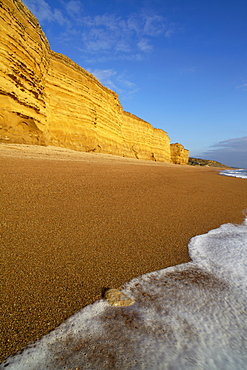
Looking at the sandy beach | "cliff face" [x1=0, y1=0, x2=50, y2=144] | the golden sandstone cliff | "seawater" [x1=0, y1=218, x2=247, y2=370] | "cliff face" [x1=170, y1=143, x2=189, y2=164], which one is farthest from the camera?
"cliff face" [x1=170, y1=143, x2=189, y2=164]

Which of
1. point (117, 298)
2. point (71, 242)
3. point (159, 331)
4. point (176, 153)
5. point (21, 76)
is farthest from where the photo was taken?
point (176, 153)

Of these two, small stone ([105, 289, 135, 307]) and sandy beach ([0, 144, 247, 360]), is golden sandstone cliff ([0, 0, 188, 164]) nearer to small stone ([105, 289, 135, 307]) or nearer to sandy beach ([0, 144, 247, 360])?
sandy beach ([0, 144, 247, 360])

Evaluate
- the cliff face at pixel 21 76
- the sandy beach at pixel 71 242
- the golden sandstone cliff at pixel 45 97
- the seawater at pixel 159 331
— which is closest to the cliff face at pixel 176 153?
the golden sandstone cliff at pixel 45 97

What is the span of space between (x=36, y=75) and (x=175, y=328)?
503 inches

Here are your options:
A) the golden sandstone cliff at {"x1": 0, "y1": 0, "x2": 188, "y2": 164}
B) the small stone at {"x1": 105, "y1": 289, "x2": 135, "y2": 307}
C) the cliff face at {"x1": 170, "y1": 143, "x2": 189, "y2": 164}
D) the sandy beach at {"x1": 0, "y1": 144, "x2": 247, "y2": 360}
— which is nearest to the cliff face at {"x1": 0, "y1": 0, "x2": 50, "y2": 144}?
the golden sandstone cliff at {"x1": 0, "y1": 0, "x2": 188, "y2": 164}

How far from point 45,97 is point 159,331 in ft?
44.4

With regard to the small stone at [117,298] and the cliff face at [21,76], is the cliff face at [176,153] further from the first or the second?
the small stone at [117,298]

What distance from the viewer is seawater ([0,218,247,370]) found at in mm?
744

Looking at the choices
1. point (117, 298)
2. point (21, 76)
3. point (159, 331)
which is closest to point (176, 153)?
point (21, 76)

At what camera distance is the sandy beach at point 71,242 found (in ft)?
3.33

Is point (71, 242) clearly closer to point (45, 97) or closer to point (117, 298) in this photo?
point (117, 298)

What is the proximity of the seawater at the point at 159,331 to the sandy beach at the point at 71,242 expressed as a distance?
90 millimetres

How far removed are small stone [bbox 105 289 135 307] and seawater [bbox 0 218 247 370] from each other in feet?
0.11

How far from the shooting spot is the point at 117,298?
111cm
